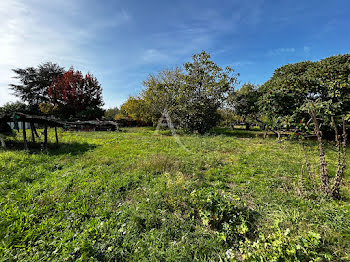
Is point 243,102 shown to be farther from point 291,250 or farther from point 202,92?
point 291,250

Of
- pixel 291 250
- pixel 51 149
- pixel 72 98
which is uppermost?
pixel 72 98

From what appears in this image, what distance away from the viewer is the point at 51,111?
2381 cm

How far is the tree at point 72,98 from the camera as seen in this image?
75.5 feet

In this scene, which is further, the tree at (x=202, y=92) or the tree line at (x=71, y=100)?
the tree line at (x=71, y=100)

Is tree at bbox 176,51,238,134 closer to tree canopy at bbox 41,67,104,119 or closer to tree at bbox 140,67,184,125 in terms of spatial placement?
tree at bbox 140,67,184,125

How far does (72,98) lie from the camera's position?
23.1 metres

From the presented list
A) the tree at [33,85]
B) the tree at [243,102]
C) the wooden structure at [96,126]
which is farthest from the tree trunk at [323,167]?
the tree at [33,85]

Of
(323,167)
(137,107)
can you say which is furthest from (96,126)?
(323,167)

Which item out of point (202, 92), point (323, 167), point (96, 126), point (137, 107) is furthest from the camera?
point (137, 107)

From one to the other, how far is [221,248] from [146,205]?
1.61 m

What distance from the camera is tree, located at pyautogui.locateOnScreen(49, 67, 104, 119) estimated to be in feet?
75.5

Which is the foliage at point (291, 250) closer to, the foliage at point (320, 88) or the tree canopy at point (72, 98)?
the foliage at point (320, 88)

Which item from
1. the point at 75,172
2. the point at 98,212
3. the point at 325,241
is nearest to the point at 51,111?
the point at 75,172

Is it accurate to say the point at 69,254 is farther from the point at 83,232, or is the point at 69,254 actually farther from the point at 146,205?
the point at 146,205
